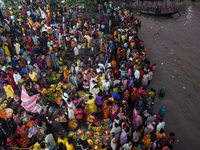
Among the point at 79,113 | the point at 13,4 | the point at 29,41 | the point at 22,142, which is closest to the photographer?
the point at 22,142

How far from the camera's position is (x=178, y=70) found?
9773 millimetres

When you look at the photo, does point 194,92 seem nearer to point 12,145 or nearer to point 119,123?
point 119,123

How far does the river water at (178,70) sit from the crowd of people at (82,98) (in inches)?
33.8

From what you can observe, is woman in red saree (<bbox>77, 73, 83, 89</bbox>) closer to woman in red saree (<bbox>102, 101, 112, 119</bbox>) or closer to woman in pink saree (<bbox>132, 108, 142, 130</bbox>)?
woman in red saree (<bbox>102, 101, 112, 119</bbox>)

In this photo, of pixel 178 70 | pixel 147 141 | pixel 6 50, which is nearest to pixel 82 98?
pixel 147 141

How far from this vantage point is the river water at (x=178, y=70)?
252 inches

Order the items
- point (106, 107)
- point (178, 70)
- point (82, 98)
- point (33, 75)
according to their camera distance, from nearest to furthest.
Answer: point (106, 107), point (82, 98), point (33, 75), point (178, 70)

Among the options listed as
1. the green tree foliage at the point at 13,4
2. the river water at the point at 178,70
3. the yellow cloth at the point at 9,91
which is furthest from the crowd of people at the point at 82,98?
the green tree foliage at the point at 13,4

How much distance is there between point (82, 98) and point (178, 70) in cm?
675

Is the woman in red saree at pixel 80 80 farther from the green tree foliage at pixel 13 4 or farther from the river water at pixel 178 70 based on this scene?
the green tree foliage at pixel 13 4

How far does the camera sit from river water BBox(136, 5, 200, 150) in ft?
21.0

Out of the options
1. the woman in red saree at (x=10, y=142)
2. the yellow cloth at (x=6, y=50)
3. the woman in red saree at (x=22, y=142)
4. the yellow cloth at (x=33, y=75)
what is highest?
the yellow cloth at (x=6, y=50)

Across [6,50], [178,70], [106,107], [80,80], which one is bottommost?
[178,70]

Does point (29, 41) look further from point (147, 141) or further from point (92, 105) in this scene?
point (147, 141)
